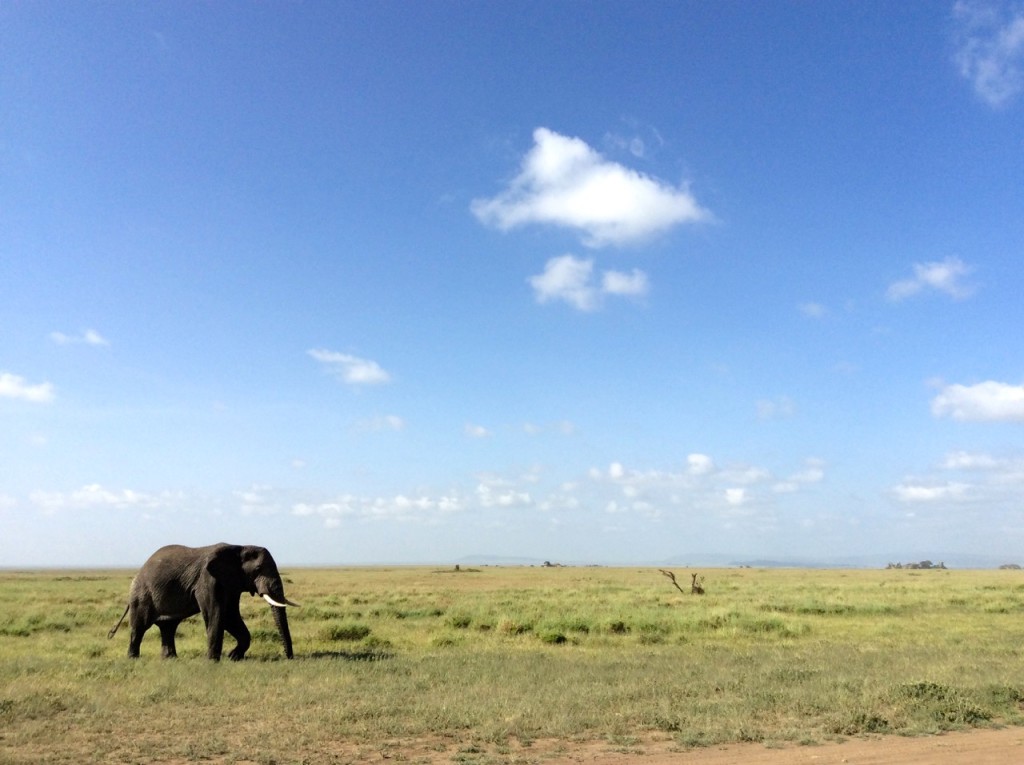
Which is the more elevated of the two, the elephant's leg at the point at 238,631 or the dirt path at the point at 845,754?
the elephant's leg at the point at 238,631

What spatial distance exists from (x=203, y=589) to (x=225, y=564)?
763 millimetres

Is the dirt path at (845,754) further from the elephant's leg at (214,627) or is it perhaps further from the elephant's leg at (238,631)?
the elephant's leg at (238,631)

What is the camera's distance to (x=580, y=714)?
11242mm

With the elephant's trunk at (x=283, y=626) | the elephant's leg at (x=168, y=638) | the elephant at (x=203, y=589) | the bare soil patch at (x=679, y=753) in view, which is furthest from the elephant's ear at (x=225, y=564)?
the bare soil patch at (x=679, y=753)

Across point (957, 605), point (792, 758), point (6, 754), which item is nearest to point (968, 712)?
point (792, 758)

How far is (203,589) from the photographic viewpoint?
17656mm

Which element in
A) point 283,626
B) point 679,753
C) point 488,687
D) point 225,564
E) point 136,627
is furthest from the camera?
point 136,627

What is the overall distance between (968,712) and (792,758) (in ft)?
13.2

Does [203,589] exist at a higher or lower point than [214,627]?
higher

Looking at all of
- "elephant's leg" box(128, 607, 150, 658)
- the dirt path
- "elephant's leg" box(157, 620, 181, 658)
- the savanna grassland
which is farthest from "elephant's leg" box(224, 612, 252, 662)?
the dirt path

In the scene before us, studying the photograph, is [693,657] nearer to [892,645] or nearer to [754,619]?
[892,645]

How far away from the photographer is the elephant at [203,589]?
17.7 meters

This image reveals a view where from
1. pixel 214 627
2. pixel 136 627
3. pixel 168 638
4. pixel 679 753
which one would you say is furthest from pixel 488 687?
pixel 136 627

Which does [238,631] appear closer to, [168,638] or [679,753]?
[168,638]
